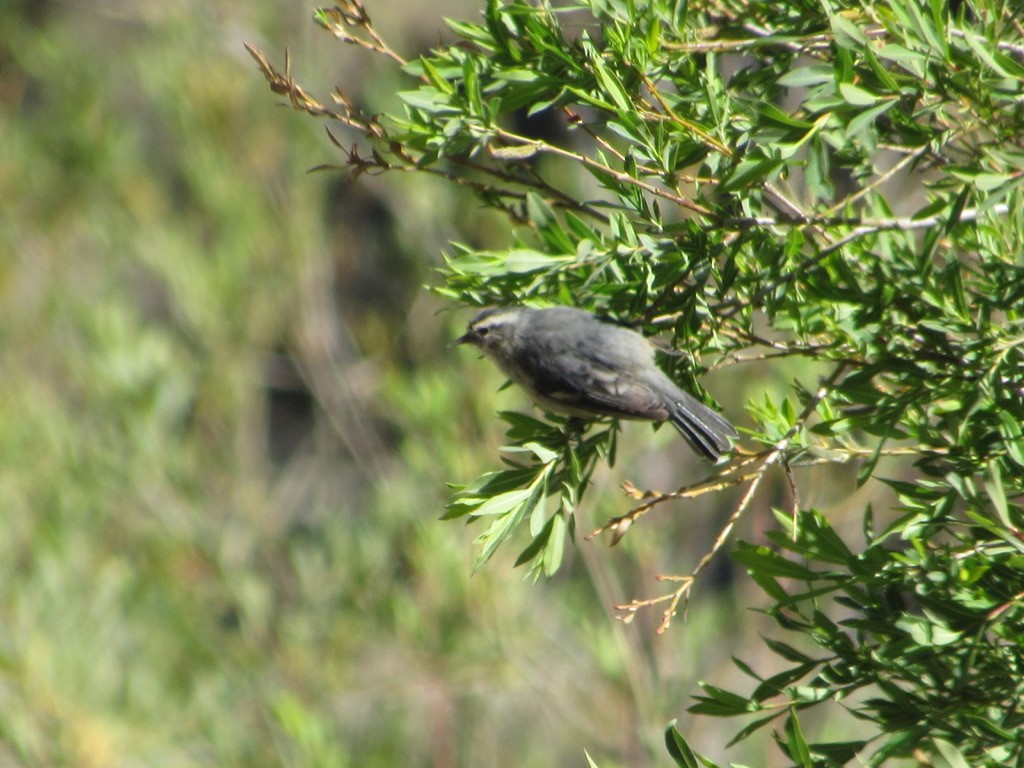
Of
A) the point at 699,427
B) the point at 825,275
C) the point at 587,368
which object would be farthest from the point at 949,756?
the point at 587,368

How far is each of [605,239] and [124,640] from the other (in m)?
5.01

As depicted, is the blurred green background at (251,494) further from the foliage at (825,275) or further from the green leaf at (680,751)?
the green leaf at (680,751)

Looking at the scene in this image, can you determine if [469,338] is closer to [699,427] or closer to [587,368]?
[587,368]

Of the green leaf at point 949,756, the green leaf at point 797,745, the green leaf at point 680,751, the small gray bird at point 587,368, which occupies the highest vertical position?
the green leaf at point 949,756

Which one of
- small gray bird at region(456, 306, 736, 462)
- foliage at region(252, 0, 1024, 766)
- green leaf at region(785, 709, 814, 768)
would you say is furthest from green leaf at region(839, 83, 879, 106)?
small gray bird at region(456, 306, 736, 462)

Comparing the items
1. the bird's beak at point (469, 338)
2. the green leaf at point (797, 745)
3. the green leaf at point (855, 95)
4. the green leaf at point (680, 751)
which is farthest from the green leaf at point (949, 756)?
the bird's beak at point (469, 338)

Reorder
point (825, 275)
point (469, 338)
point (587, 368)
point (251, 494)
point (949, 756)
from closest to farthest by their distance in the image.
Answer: point (949, 756) < point (825, 275) < point (587, 368) < point (469, 338) < point (251, 494)

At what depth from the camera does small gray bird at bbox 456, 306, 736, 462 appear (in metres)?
3.03

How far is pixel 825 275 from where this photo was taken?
82.9 inches

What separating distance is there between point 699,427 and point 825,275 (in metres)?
1.00

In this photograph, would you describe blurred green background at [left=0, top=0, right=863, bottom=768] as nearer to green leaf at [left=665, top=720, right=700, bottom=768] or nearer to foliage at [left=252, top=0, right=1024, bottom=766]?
foliage at [left=252, top=0, right=1024, bottom=766]

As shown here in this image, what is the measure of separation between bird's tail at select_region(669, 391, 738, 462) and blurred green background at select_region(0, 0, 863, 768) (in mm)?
1673

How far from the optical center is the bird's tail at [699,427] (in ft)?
9.56

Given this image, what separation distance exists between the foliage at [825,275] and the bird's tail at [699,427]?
16.7 inches
